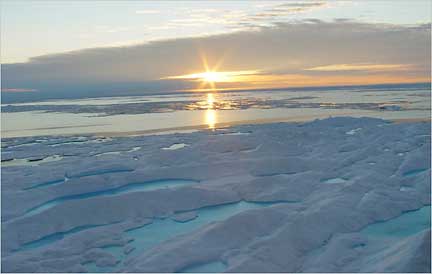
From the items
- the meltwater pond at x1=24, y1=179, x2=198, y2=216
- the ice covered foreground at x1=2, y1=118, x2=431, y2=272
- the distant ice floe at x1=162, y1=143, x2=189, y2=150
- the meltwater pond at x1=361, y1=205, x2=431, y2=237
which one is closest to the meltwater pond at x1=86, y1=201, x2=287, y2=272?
the ice covered foreground at x1=2, y1=118, x2=431, y2=272

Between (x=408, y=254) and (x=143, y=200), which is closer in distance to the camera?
(x=408, y=254)

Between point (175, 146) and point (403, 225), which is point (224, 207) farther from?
point (175, 146)

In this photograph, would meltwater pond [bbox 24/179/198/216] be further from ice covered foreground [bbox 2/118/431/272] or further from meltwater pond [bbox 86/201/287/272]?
meltwater pond [bbox 86/201/287/272]

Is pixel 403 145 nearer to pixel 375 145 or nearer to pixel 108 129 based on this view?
pixel 375 145

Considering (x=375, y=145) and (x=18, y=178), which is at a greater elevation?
(x=375, y=145)

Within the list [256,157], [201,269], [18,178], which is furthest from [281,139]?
[201,269]

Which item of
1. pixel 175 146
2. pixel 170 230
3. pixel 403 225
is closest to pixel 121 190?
pixel 170 230
